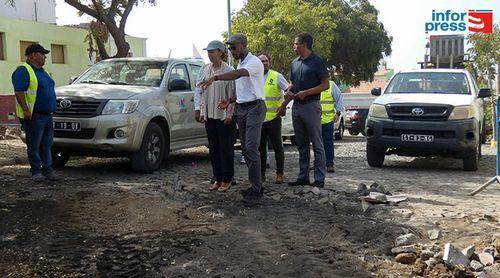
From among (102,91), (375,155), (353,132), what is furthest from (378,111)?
(353,132)

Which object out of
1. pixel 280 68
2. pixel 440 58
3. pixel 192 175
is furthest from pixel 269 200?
pixel 280 68

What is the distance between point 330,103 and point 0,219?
205 inches

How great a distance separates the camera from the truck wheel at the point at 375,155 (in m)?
9.29

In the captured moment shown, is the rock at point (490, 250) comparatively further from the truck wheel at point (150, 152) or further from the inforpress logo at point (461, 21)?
the inforpress logo at point (461, 21)

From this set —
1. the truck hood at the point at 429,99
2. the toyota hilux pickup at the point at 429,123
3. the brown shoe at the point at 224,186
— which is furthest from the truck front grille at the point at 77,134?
the truck hood at the point at 429,99

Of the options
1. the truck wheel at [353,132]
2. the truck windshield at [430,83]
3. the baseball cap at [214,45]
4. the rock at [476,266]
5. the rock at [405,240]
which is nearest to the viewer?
the rock at [476,266]

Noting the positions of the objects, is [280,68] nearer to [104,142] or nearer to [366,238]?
[104,142]

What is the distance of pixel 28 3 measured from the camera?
29.2 meters

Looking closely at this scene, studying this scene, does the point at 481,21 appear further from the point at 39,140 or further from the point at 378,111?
the point at 39,140

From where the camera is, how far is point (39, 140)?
7.12 m

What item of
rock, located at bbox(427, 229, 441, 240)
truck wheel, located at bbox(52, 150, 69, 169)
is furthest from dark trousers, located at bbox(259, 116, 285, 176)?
truck wheel, located at bbox(52, 150, 69, 169)

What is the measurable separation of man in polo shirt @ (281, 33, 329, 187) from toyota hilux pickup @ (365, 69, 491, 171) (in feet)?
8.00

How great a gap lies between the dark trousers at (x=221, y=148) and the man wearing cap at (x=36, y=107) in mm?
2208

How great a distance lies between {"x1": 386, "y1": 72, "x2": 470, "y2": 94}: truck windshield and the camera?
9.55 metres
